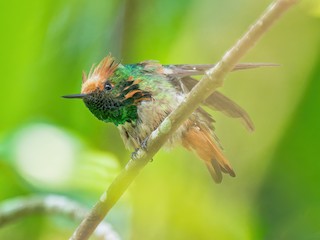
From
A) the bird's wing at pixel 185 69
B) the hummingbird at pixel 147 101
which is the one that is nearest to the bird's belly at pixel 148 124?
the hummingbird at pixel 147 101

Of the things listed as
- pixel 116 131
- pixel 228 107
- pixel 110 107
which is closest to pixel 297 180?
pixel 228 107

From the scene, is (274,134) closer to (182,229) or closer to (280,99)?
(280,99)

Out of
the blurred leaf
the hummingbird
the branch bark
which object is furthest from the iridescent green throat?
the blurred leaf

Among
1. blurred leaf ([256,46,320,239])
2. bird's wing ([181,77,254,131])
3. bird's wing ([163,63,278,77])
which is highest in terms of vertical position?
bird's wing ([163,63,278,77])

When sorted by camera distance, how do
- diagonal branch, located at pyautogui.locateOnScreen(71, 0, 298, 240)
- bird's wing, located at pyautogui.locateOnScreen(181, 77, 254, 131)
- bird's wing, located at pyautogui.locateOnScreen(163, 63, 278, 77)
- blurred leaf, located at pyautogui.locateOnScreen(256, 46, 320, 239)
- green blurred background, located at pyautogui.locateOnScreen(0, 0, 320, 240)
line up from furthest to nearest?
green blurred background, located at pyautogui.locateOnScreen(0, 0, 320, 240)
bird's wing, located at pyautogui.locateOnScreen(163, 63, 278, 77)
bird's wing, located at pyautogui.locateOnScreen(181, 77, 254, 131)
blurred leaf, located at pyautogui.locateOnScreen(256, 46, 320, 239)
diagonal branch, located at pyautogui.locateOnScreen(71, 0, 298, 240)

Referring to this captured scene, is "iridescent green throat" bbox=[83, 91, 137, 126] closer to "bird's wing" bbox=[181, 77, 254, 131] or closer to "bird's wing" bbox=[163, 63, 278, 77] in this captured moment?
"bird's wing" bbox=[163, 63, 278, 77]

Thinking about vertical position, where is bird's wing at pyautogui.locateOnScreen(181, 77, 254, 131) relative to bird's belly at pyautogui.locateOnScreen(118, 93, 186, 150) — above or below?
above

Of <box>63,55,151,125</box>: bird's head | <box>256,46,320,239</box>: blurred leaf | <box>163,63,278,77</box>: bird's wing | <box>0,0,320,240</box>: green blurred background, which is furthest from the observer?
<box>63,55,151,125</box>: bird's head

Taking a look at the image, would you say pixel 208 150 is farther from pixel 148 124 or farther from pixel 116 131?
pixel 116 131
